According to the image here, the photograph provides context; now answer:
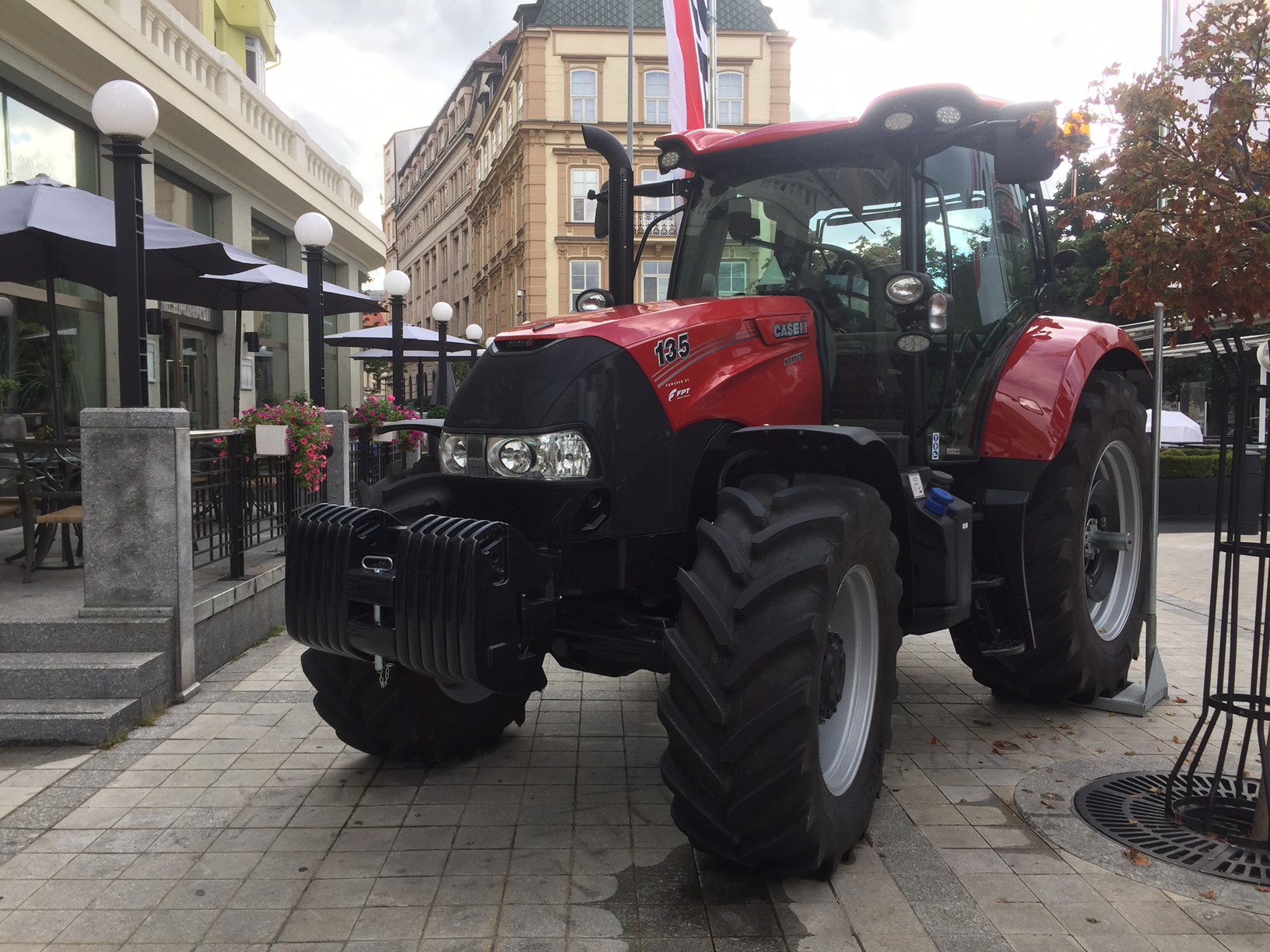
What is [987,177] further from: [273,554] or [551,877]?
[273,554]

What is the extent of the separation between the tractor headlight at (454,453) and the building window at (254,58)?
21.4 m

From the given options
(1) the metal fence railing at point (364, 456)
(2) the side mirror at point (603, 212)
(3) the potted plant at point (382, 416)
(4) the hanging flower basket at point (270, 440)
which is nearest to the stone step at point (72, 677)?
(4) the hanging flower basket at point (270, 440)

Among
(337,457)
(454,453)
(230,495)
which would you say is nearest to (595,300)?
(454,453)

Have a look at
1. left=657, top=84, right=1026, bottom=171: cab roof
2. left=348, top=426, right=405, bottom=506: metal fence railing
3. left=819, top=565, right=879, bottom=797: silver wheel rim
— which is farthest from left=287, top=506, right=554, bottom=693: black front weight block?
left=348, top=426, right=405, bottom=506: metal fence railing

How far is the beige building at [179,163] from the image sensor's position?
10.7m

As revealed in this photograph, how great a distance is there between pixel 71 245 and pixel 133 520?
3446mm

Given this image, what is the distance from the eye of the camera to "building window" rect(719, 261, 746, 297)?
4.86 m

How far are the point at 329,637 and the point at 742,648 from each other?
1479 millimetres

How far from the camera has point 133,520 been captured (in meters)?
5.54

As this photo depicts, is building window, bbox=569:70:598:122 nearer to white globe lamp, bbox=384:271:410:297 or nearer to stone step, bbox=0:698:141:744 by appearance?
white globe lamp, bbox=384:271:410:297

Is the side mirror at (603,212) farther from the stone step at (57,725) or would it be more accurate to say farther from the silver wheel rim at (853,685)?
the stone step at (57,725)

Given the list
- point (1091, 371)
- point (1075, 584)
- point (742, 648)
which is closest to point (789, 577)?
point (742, 648)

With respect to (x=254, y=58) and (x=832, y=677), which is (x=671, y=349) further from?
(x=254, y=58)

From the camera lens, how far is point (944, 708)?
18.5ft
